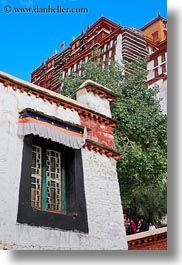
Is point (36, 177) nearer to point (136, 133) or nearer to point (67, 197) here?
point (67, 197)

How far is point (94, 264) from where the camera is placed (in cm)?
458

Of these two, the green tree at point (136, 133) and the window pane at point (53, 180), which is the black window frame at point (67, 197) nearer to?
the window pane at point (53, 180)

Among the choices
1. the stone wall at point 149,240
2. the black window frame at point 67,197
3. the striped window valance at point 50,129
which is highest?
the striped window valance at point 50,129

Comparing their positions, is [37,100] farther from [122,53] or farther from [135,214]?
[122,53]

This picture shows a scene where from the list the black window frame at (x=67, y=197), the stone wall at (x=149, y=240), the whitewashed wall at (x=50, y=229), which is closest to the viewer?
the whitewashed wall at (x=50, y=229)

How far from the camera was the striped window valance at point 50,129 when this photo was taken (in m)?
4.86

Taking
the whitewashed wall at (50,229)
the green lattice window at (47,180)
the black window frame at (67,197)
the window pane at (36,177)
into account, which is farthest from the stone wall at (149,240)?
the window pane at (36,177)

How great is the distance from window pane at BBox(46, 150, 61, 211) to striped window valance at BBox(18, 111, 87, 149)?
236mm

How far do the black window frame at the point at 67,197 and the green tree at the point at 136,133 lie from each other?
171 cm

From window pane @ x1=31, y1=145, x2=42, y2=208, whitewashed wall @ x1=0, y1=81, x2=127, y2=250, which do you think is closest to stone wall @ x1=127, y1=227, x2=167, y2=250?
whitewashed wall @ x1=0, y1=81, x2=127, y2=250

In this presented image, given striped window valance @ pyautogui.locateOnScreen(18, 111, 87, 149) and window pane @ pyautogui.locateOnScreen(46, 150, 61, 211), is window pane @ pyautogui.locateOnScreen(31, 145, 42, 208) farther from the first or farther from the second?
striped window valance @ pyautogui.locateOnScreen(18, 111, 87, 149)

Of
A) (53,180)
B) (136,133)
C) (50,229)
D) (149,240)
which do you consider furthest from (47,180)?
(136,133)

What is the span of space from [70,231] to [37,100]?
1.60m

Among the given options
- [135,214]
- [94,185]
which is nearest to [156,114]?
[135,214]
